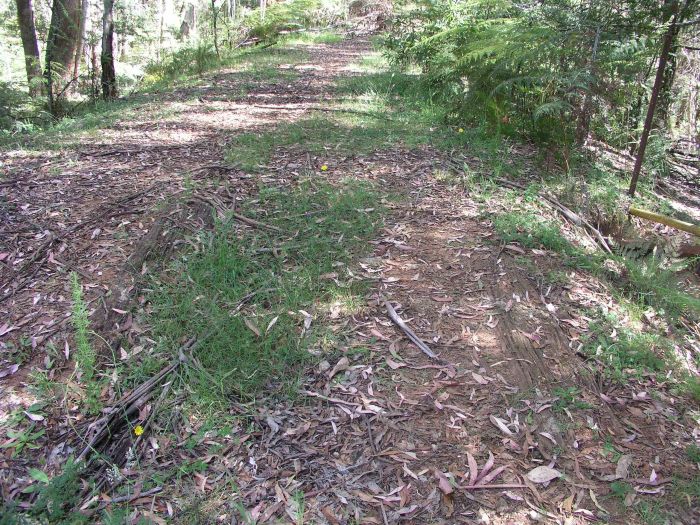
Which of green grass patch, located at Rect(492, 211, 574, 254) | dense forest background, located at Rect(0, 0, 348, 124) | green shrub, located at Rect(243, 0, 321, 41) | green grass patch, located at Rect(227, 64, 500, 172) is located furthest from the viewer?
green shrub, located at Rect(243, 0, 321, 41)

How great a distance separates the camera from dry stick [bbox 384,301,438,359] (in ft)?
9.56

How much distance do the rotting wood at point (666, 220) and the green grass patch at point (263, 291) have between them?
231cm

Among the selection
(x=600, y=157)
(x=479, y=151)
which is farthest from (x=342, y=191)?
(x=600, y=157)

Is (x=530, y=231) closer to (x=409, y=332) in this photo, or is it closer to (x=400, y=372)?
(x=409, y=332)

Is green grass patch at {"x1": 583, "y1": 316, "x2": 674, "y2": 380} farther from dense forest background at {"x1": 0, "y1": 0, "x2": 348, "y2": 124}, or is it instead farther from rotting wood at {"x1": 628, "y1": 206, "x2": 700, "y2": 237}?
dense forest background at {"x1": 0, "y1": 0, "x2": 348, "y2": 124}

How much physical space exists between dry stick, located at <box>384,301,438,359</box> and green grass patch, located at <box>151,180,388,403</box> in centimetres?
27

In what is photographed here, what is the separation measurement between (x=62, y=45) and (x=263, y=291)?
27.9 feet

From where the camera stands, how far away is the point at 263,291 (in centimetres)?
328

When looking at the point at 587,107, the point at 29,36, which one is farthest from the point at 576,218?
the point at 29,36

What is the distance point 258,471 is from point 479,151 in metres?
4.30

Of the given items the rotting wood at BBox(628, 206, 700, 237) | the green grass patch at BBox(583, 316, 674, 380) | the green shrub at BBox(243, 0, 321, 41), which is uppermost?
the green shrub at BBox(243, 0, 321, 41)

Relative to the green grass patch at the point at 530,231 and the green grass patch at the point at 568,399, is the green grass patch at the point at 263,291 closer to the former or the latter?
the green grass patch at the point at 530,231

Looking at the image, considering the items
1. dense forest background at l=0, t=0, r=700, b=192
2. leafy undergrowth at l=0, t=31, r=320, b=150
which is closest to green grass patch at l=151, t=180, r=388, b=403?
dense forest background at l=0, t=0, r=700, b=192

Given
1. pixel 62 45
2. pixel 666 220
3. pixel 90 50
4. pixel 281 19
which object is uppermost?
pixel 281 19
